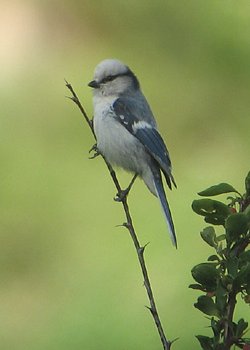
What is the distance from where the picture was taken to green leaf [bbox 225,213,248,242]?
3.72ft

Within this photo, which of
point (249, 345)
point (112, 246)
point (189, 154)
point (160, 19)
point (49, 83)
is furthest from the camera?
point (160, 19)

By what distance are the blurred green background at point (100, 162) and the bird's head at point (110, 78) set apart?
967 mm

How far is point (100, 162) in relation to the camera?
4656 millimetres

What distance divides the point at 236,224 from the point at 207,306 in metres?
0.11

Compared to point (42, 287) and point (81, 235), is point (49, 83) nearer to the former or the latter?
point (81, 235)

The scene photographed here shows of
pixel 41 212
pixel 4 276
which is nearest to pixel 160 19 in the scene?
pixel 41 212

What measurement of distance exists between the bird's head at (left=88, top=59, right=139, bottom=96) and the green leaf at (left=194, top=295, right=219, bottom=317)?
5.26 ft

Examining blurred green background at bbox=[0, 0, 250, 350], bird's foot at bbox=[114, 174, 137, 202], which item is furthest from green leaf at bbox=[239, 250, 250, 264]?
blurred green background at bbox=[0, 0, 250, 350]

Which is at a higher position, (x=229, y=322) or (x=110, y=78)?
(x=110, y=78)

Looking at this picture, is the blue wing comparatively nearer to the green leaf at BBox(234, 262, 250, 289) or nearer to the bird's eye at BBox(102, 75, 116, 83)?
the bird's eye at BBox(102, 75, 116, 83)

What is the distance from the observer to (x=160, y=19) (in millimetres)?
5602

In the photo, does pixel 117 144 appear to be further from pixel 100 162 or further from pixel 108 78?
pixel 100 162

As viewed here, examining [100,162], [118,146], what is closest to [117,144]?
[118,146]

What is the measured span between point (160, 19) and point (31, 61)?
0.80 m
